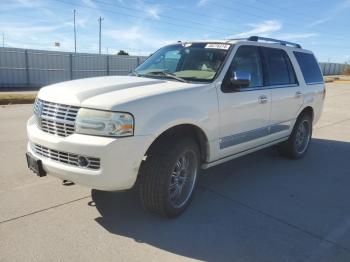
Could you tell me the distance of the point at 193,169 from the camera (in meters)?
4.14

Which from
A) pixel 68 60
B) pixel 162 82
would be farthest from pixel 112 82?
pixel 68 60

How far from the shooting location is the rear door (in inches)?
210

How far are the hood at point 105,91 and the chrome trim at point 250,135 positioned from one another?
90 centimetres

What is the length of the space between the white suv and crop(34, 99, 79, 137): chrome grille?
0.01 meters

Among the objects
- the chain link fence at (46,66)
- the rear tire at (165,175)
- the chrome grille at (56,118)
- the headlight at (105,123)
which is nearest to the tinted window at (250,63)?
the rear tire at (165,175)

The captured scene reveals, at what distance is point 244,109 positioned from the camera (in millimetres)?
4617

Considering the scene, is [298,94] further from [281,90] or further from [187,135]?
[187,135]

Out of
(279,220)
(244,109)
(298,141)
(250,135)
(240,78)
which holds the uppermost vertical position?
(240,78)

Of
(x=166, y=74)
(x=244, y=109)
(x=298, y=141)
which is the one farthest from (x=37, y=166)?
(x=298, y=141)

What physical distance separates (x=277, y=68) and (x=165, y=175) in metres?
3.00

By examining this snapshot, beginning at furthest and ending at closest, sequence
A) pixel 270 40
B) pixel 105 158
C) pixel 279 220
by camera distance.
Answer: pixel 270 40 → pixel 279 220 → pixel 105 158

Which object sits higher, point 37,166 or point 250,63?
point 250,63

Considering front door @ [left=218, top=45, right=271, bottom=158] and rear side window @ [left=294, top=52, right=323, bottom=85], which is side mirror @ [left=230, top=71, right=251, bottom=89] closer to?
front door @ [left=218, top=45, right=271, bottom=158]

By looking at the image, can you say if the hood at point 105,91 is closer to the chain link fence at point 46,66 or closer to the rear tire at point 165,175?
the rear tire at point 165,175
